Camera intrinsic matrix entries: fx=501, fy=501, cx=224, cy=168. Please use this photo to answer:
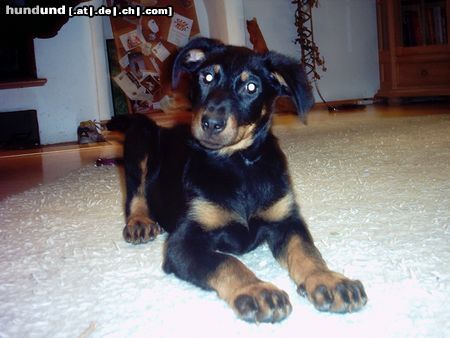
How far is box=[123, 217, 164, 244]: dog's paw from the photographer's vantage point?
170 cm

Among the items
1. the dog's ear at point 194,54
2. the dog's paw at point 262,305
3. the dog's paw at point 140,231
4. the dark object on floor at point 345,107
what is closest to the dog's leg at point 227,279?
the dog's paw at point 262,305

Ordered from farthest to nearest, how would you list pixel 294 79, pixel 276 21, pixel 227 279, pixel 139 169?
→ pixel 276 21
pixel 139 169
pixel 294 79
pixel 227 279

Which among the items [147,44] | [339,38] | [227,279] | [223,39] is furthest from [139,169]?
[339,38]

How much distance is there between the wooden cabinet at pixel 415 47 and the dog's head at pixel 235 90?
508 cm

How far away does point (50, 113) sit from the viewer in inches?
210

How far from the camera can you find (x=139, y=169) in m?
2.09

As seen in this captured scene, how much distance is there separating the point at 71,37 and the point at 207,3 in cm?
190

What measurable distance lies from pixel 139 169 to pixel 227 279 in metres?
1.02

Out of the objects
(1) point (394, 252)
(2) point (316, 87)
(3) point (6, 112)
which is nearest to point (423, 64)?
(2) point (316, 87)

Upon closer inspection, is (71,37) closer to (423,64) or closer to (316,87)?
(316,87)

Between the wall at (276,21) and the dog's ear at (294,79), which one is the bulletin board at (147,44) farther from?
the dog's ear at (294,79)

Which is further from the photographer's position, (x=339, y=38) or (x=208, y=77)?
(x=339, y=38)

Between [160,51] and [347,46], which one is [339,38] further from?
[160,51]

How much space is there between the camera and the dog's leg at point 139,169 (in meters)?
1.93
